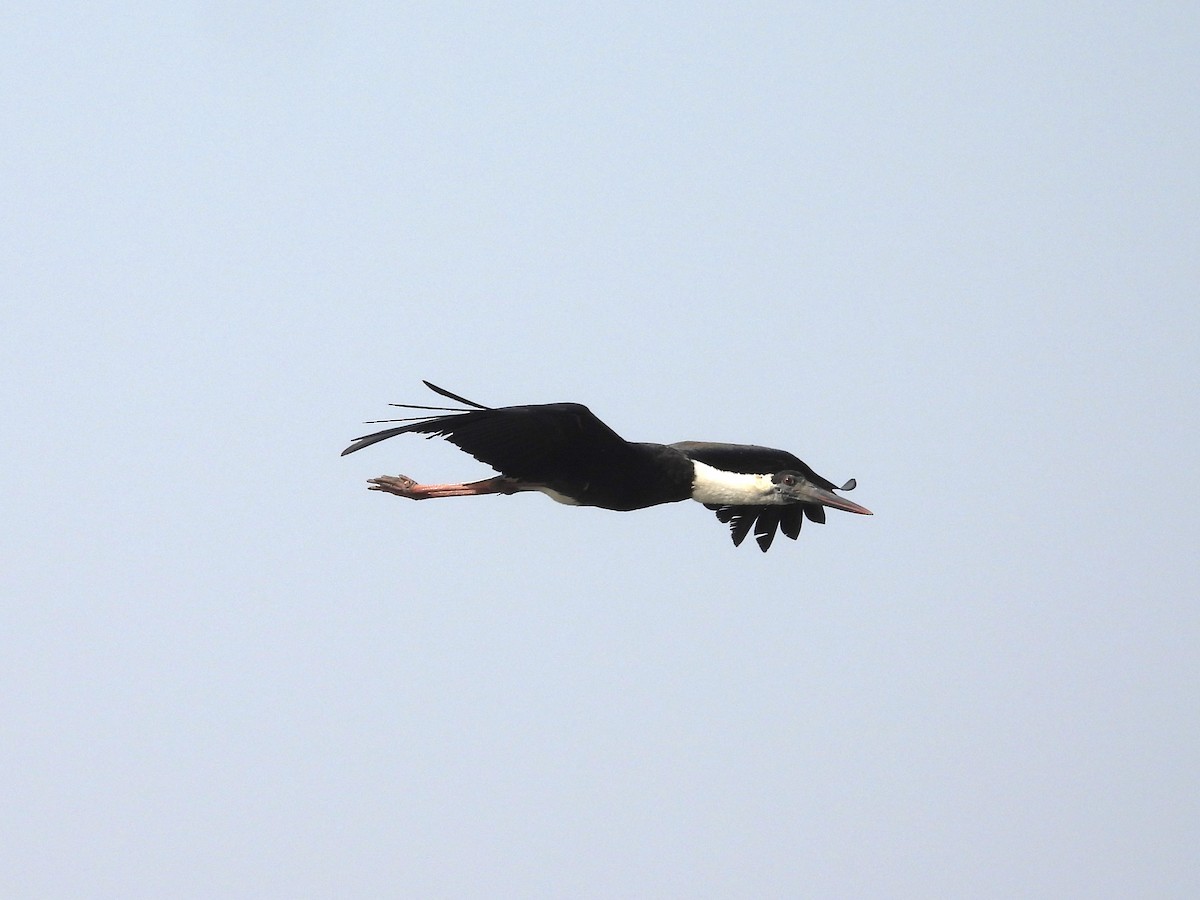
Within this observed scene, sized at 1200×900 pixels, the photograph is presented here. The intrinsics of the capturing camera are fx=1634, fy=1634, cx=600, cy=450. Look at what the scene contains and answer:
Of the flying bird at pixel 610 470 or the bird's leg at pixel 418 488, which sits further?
the bird's leg at pixel 418 488

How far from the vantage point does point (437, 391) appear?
452 inches

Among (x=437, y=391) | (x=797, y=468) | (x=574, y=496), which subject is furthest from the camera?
(x=797, y=468)

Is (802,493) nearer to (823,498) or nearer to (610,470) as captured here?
(823,498)

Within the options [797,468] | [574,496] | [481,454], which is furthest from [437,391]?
[797,468]

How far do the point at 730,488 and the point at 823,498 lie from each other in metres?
0.88

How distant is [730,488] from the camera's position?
44.2 ft

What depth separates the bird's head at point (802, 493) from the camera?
13.8m

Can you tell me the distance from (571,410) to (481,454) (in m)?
0.74

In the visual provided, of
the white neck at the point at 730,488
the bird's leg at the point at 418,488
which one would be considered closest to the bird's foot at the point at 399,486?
the bird's leg at the point at 418,488

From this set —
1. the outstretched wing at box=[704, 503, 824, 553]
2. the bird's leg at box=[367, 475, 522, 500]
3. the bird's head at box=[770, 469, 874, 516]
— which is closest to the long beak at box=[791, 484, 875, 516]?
the bird's head at box=[770, 469, 874, 516]

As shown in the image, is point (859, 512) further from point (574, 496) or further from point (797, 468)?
point (574, 496)

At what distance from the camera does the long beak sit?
45.3 feet

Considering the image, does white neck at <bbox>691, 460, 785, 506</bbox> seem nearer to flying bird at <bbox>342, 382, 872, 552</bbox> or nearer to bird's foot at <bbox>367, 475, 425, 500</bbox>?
flying bird at <bbox>342, 382, 872, 552</bbox>

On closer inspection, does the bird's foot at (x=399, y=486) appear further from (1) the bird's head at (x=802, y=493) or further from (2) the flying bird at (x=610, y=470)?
(1) the bird's head at (x=802, y=493)
